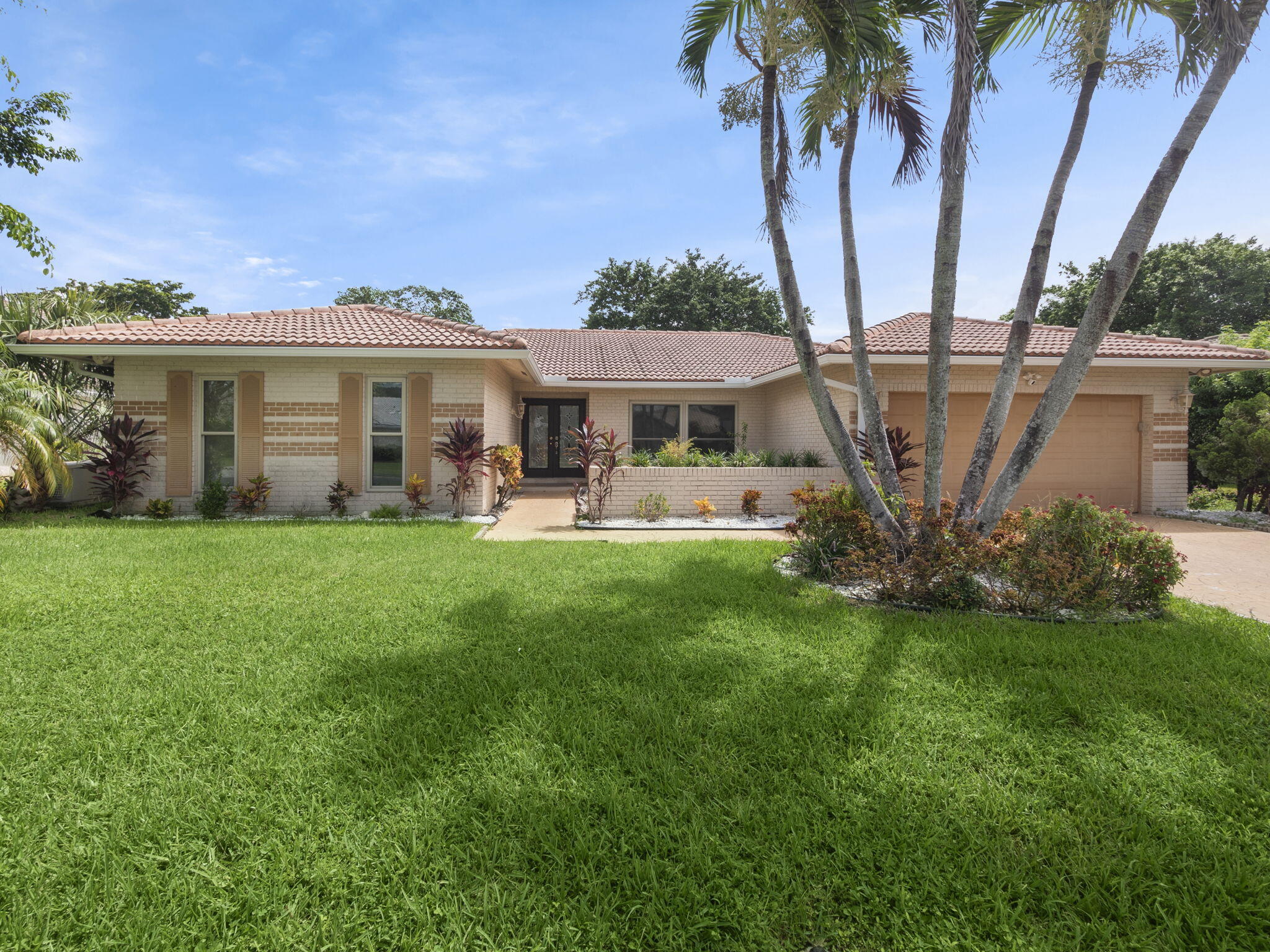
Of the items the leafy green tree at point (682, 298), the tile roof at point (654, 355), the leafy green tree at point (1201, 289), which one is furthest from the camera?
the leafy green tree at point (682, 298)

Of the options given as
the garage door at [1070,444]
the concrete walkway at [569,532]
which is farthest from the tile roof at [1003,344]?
the concrete walkway at [569,532]

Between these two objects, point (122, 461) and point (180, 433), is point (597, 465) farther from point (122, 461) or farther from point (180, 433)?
point (122, 461)

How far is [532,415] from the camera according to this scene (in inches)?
706

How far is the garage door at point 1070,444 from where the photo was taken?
12.3m

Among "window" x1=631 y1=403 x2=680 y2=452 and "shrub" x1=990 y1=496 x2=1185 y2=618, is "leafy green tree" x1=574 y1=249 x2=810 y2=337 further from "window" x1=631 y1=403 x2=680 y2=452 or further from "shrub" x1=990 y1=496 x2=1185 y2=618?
"shrub" x1=990 y1=496 x2=1185 y2=618

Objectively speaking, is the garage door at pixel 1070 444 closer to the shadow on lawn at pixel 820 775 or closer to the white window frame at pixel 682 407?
the white window frame at pixel 682 407

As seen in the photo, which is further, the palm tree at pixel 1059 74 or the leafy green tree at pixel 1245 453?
the leafy green tree at pixel 1245 453

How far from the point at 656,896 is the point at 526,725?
132cm

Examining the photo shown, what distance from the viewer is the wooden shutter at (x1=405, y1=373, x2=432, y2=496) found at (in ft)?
37.3

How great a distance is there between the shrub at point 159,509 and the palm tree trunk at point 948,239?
12389mm

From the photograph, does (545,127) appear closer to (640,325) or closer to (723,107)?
(723,107)

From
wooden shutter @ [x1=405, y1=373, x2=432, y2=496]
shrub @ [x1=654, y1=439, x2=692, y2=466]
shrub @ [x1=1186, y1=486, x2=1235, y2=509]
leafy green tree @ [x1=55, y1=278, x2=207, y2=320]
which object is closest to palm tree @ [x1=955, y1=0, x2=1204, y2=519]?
shrub @ [x1=654, y1=439, x2=692, y2=466]

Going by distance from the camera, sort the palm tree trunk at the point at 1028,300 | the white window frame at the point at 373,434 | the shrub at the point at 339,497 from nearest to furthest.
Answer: the palm tree trunk at the point at 1028,300, the shrub at the point at 339,497, the white window frame at the point at 373,434

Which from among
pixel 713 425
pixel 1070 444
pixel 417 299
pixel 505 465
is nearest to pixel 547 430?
pixel 713 425
